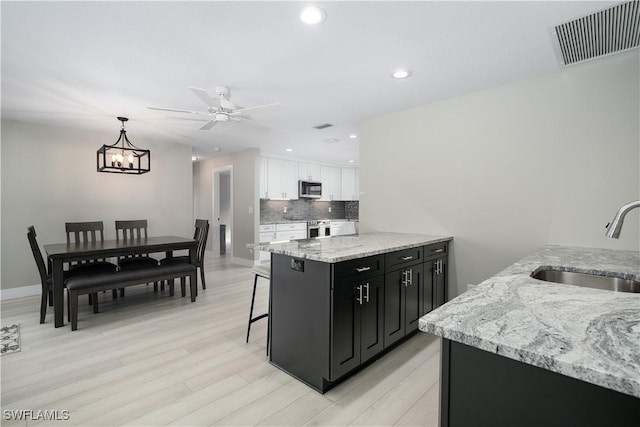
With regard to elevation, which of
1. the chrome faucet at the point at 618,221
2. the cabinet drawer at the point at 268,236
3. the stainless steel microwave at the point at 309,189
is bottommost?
the cabinet drawer at the point at 268,236

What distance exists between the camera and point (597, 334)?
793 millimetres

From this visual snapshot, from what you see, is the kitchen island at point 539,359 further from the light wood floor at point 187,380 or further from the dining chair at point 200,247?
the dining chair at point 200,247

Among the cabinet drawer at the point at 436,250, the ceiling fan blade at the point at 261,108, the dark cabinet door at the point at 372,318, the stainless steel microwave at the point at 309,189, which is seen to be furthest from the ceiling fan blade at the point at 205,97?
the stainless steel microwave at the point at 309,189

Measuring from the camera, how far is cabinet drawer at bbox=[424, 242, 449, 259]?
288 cm

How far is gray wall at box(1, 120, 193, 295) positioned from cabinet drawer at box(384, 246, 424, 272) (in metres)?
4.39

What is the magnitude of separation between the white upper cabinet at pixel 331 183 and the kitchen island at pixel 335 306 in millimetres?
5403

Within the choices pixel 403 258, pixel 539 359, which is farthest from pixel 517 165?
pixel 539 359

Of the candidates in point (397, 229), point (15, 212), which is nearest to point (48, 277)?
point (15, 212)

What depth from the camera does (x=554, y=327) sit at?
2.76ft

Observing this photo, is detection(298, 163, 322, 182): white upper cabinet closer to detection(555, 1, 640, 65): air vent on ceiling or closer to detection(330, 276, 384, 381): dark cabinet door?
detection(330, 276, 384, 381): dark cabinet door

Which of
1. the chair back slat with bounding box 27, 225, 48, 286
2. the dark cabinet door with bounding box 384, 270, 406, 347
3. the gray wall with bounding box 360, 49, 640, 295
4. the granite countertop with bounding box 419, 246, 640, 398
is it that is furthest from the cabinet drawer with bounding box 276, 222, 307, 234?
the granite countertop with bounding box 419, 246, 640, 398

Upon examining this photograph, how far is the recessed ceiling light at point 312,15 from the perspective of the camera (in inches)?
71.8

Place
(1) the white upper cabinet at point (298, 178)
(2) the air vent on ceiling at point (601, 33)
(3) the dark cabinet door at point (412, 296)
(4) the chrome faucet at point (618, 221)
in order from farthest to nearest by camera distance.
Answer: (1) the white upper cabinet at point (298, 178), (3) the dark cabinet door at point (412, 296), (2) the air vent on ceiling at point (601, 33), (4) the chrome faucet at point (618, 221)

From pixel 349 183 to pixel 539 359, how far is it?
776cm
